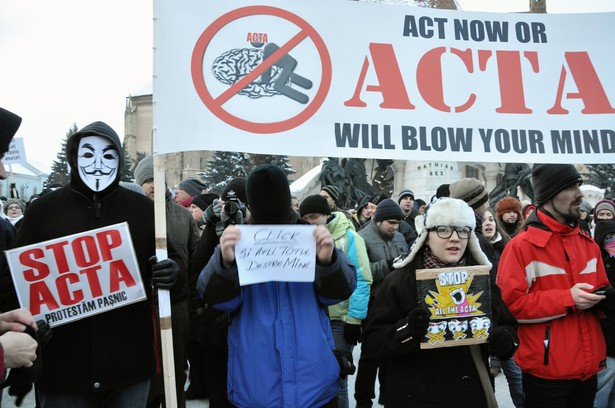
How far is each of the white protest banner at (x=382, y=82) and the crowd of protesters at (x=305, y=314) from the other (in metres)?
0.32

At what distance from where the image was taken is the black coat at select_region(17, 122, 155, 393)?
278cm

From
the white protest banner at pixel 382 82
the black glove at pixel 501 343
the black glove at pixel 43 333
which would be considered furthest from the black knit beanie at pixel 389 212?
the black glove at pixel 43 333

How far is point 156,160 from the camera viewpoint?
2.76 metres

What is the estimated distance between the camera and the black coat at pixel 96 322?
2783 millimetres

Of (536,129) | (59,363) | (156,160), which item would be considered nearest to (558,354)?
(536,129)

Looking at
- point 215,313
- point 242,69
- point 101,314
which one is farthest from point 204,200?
point 101,314

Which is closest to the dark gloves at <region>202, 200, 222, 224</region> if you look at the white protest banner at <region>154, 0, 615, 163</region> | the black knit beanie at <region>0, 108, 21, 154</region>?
the white protest banner at <region>154, 0, 615, 163</region>

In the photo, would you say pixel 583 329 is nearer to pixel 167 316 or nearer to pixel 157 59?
pixel 167 316

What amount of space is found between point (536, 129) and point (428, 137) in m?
0.68

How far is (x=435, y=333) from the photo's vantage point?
2.82 meters

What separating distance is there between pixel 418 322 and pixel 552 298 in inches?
41.4

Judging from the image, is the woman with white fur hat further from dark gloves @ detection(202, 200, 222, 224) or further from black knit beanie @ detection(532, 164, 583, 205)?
dark gloves @ detection(202, 200, 222, 224)

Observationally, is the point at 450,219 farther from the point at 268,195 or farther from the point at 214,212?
the point at 214,212

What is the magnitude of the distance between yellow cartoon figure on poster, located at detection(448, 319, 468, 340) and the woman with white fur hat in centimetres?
14
